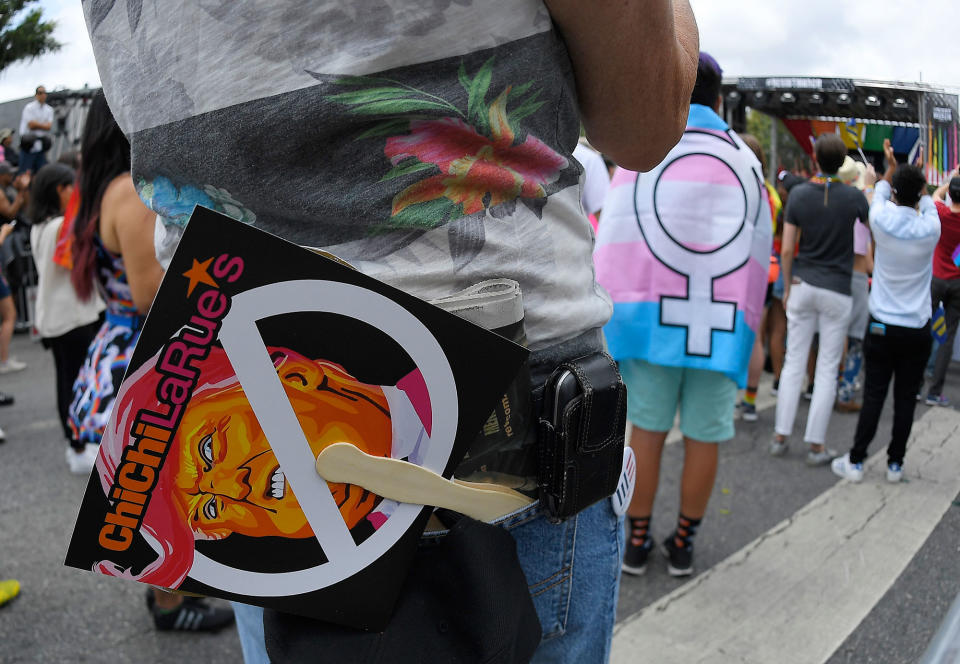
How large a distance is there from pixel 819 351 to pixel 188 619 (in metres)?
3.60

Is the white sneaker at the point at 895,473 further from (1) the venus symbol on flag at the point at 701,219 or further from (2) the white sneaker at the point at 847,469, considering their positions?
(1) the venus symbol on flag at the point at 701,219

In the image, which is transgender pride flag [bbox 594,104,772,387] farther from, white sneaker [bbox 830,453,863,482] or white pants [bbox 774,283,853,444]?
white pants [bbox 774,283,853,444]

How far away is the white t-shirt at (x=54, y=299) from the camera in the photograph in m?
4.12

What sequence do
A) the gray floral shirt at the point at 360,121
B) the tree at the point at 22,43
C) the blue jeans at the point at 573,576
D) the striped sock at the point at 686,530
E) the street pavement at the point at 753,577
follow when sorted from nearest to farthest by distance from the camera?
the gray floral shirt at the point at 360,121
the blue jeans at the point at 573,576
the street pavement at the point at 753,577
the striped sock at the point at 686,530
the tree at the point at 22,43

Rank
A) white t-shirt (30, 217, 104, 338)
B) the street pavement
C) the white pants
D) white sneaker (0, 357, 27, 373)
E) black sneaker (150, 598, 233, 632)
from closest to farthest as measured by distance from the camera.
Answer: the street pavement
black sneaker (150, 598, 233, 632)
white t-shirt (30, 217, 104, 338)
the white pants
white sneaker (0, 357, 27, 373)

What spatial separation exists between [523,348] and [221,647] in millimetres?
2414

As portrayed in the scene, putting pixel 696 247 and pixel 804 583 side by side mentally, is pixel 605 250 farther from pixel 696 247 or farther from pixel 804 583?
pixel 804 583

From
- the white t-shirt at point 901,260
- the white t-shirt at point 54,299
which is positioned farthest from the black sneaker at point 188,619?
the white t-shirt at point 901,260

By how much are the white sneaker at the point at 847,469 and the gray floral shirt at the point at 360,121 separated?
3901 mm

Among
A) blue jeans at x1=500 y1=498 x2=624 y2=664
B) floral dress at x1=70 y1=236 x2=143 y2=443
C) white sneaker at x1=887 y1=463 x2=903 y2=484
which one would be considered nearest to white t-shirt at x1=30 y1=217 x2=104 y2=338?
floral dress at x1=70 y1=236 x2=143 y2=443

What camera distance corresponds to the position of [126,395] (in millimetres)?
668

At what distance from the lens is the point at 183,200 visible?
0.83 m

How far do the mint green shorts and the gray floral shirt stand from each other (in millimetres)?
2186

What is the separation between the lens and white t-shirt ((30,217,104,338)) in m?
4.12
